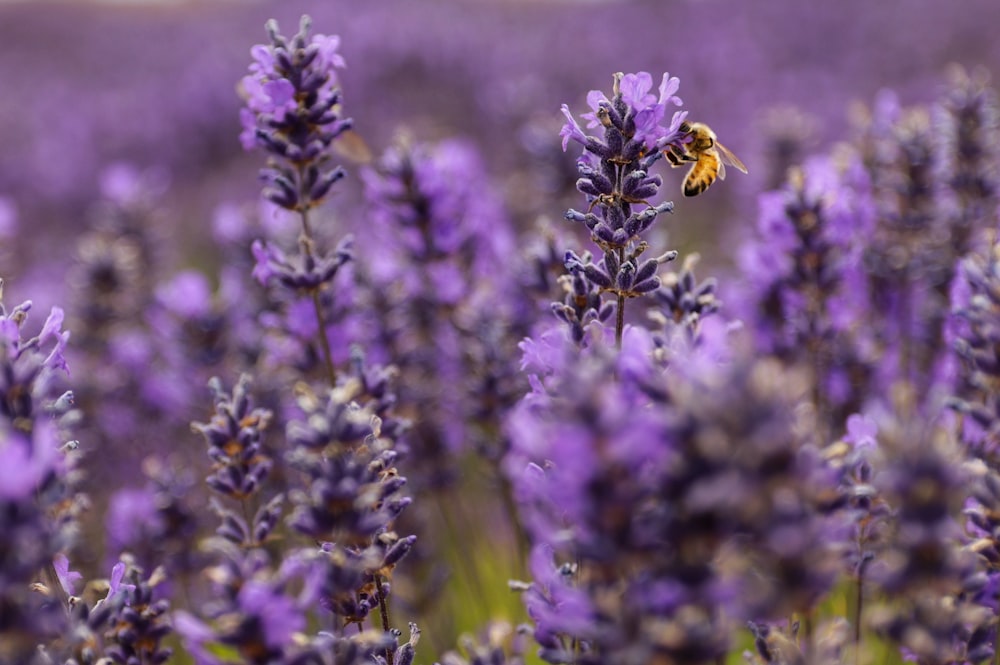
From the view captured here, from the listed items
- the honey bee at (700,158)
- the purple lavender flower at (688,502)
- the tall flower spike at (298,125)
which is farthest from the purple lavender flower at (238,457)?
the honey bee at (700,158)

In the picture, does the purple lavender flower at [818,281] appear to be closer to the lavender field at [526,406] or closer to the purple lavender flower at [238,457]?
the lavender field at [526,406]

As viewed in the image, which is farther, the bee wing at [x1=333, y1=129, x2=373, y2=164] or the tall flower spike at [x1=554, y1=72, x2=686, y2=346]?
the bee wing at [x1=333, y1=129, x2=373, y2=164]

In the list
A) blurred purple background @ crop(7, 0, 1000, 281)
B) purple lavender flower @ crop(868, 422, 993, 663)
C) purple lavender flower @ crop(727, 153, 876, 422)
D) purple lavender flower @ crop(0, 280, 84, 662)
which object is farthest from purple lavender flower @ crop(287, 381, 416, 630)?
blurred purple background @ crop(7, 0, 1000, 281)

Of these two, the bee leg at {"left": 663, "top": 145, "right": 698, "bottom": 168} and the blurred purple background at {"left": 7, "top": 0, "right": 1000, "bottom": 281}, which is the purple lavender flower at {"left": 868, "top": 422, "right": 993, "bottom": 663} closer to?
the bee leg at {"left": 663, "top": 145, "right": 698, "bottom": 168}

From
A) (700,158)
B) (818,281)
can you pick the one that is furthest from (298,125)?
(818,281)

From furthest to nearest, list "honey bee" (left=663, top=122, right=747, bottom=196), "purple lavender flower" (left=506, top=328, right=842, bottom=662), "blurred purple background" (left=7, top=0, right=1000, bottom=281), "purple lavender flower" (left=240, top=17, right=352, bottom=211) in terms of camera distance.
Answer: "blurred purple background" (left=7, top=0, right=1000, bottom=281)
"honey bee" (left=663, top=122, right=747, bottom=196)
"purple lavender flower" (left=240, top=17, right=352, bottom=211)
"purple lavender flower" (left=506, top=328, right=842, bottom=662)

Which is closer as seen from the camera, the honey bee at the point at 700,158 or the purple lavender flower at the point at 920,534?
the purple lavender flower at the point at 920,534
